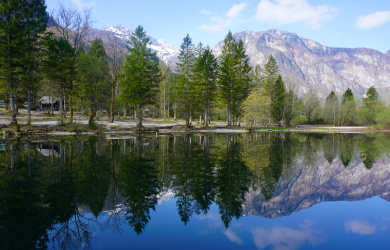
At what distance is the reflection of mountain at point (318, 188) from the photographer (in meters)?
8.08

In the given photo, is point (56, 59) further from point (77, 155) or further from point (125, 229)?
point (125, 229)

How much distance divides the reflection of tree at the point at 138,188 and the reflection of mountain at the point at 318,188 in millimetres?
3569

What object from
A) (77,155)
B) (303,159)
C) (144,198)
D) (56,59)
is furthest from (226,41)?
(144,198)

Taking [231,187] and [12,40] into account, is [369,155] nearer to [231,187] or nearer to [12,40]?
[231,187]

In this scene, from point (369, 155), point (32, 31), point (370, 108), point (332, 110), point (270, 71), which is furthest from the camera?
point (332, 110)

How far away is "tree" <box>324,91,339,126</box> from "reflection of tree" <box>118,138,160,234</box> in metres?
96.2

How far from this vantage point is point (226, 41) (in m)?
51.0

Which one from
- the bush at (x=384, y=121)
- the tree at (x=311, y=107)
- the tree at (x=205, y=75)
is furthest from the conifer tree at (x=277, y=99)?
the tree at (x=205, y=75)

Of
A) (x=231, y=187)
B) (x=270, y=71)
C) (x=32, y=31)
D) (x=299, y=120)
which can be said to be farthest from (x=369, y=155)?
(x=299, y=120)

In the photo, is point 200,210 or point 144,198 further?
point 144,198

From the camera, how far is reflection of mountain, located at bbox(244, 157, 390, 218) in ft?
26.5

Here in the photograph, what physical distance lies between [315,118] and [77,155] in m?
101

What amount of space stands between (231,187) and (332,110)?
324ft

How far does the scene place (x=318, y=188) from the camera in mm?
10680
